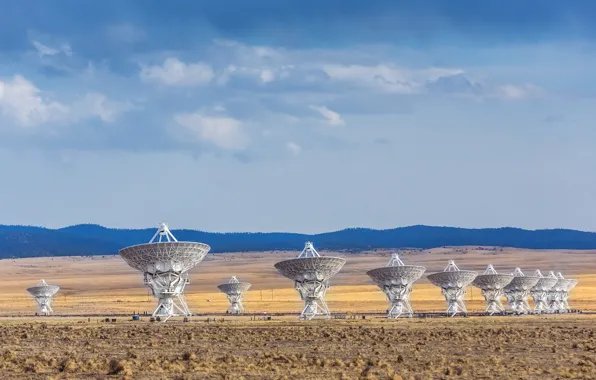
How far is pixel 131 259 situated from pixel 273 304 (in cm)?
7556

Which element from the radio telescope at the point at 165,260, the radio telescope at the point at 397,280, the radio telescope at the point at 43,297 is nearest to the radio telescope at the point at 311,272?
the radio telescope at the point at 165,260

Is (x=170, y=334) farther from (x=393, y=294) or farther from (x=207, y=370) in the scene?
(x=393, y=294)

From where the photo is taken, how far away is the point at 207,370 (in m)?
37.1

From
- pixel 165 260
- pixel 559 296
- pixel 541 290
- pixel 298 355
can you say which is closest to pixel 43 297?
pixel 165 260

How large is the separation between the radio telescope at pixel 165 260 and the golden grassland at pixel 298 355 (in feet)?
65.6

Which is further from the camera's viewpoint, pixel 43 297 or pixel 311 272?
pixel 43 297

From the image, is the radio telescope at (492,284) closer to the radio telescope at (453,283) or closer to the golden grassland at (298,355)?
the radio telescope at (453,283)

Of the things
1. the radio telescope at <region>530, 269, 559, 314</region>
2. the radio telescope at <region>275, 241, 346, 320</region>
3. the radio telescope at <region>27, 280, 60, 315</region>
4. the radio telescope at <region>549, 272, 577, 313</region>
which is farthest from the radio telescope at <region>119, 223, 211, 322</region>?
the radio telescope at <region>549, 272, 577, 313</region>

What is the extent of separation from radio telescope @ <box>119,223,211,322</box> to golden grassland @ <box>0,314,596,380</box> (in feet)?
65.6

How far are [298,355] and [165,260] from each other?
45116mm

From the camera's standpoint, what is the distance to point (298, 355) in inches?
1731

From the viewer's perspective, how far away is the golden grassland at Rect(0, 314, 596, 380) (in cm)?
3628

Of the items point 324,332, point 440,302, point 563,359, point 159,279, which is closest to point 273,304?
point 440,302

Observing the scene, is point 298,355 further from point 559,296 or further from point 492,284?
point 559,296
